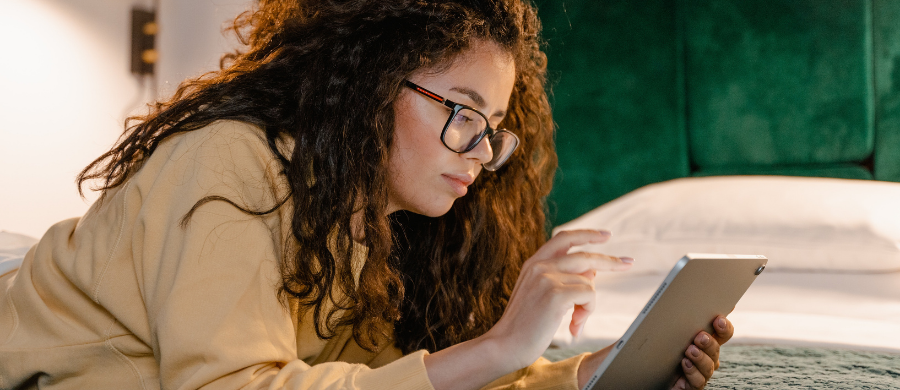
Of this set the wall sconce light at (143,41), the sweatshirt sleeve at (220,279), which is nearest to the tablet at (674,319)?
the sweatshirt sleeve at (220,279)

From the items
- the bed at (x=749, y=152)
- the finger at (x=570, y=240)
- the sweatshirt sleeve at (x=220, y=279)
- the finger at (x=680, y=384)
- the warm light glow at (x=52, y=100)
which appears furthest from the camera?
the warm light glow at (x=52, y=100)

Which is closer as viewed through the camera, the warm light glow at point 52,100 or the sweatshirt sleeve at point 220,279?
the sweatshirt sleeve at point 220,279

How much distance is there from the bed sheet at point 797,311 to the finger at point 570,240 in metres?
0.58

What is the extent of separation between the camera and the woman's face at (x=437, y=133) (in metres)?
0.97

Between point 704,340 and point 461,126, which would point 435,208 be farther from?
point 704,340

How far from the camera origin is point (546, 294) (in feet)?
2.46

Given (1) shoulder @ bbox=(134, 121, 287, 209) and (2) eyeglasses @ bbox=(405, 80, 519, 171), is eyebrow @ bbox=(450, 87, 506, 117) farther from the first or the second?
(1) shoulder @ bbox=(134, 121, 287, 209)

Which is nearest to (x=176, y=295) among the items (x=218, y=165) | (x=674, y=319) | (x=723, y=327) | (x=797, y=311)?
(x=218, y=165)

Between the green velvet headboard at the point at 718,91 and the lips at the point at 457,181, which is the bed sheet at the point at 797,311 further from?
the lips at the point at 457,181

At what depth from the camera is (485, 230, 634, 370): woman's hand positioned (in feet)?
2.42

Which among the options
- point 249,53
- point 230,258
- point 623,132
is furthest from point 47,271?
point 623,132

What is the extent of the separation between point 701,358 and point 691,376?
1.1 inches

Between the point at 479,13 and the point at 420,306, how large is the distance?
55cm

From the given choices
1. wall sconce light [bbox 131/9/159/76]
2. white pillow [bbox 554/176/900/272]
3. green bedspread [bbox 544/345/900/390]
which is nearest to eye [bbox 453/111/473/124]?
green bedspread [bbox 544/345/900/390]
